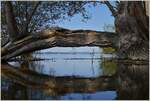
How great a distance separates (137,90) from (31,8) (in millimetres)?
8540

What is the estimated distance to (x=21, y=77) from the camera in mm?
6203

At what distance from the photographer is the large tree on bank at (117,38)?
30.5 feet

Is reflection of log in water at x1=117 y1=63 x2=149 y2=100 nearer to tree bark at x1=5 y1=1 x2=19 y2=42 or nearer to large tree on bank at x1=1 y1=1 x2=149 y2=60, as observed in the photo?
large tree on bank at x1=1 y1=1 x2=149 y2=60

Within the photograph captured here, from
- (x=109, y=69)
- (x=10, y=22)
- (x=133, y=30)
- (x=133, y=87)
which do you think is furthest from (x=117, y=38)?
(x=133, y=87)

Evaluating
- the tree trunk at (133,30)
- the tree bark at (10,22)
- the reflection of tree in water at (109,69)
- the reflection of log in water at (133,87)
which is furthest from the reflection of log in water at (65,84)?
the tree bark at (10,22)

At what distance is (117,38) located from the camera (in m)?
9.60

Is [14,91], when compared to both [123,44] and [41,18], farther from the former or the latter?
[41,18]

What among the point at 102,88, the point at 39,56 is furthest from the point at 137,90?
the point at 39,56

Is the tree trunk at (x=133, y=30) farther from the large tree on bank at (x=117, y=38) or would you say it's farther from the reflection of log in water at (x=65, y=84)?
the reflection of log in water at (x=65, y=84)

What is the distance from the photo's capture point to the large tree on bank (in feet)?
30.5

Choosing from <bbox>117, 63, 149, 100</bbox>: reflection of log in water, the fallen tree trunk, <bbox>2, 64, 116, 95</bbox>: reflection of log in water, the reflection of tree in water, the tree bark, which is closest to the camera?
<bbox>117, 63, 149, 100</bbox>: reflection of log in water

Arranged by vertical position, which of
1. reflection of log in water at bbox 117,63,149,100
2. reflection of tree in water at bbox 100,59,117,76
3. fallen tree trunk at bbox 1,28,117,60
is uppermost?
fallen tree trunk at bbox 1,28,117,60

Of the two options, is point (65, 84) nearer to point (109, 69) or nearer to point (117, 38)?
point (109, 69)

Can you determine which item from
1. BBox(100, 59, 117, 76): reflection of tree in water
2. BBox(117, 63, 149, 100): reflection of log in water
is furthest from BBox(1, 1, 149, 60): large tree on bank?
BBox(117, 63, 149, 100): reflection of log in water
